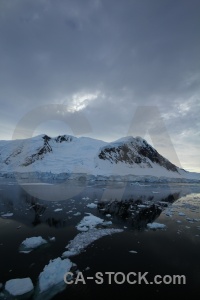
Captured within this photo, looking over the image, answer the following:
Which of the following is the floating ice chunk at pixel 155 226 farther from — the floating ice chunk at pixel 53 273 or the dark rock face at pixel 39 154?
the dark rock face at pixel 39 154

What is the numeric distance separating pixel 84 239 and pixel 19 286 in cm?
387

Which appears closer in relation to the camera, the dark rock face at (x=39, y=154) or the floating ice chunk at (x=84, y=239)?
the floating ice chunk at (x=84, y=239)

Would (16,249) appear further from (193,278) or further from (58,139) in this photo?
(58,139)

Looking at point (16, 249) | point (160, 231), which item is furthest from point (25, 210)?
point (160, 231)

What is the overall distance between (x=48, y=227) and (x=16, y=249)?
294 centimetres

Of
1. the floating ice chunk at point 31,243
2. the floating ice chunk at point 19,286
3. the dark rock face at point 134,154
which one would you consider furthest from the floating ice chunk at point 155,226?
the dark rock face at point 134,154

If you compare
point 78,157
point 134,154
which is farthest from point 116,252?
point 134,154

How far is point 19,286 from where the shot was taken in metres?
5.29

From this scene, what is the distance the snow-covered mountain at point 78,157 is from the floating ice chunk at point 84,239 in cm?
4761

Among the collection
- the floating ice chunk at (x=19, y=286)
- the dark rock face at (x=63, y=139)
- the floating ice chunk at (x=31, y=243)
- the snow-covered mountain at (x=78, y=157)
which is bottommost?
the floating ice chunk at (x=19, y=286)

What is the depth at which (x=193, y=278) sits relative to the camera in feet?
20.3

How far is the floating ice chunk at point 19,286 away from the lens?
510 centimetres

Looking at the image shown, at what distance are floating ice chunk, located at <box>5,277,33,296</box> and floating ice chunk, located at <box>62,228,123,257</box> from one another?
194 centimetres

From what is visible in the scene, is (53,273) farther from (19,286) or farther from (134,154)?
(134,154)
